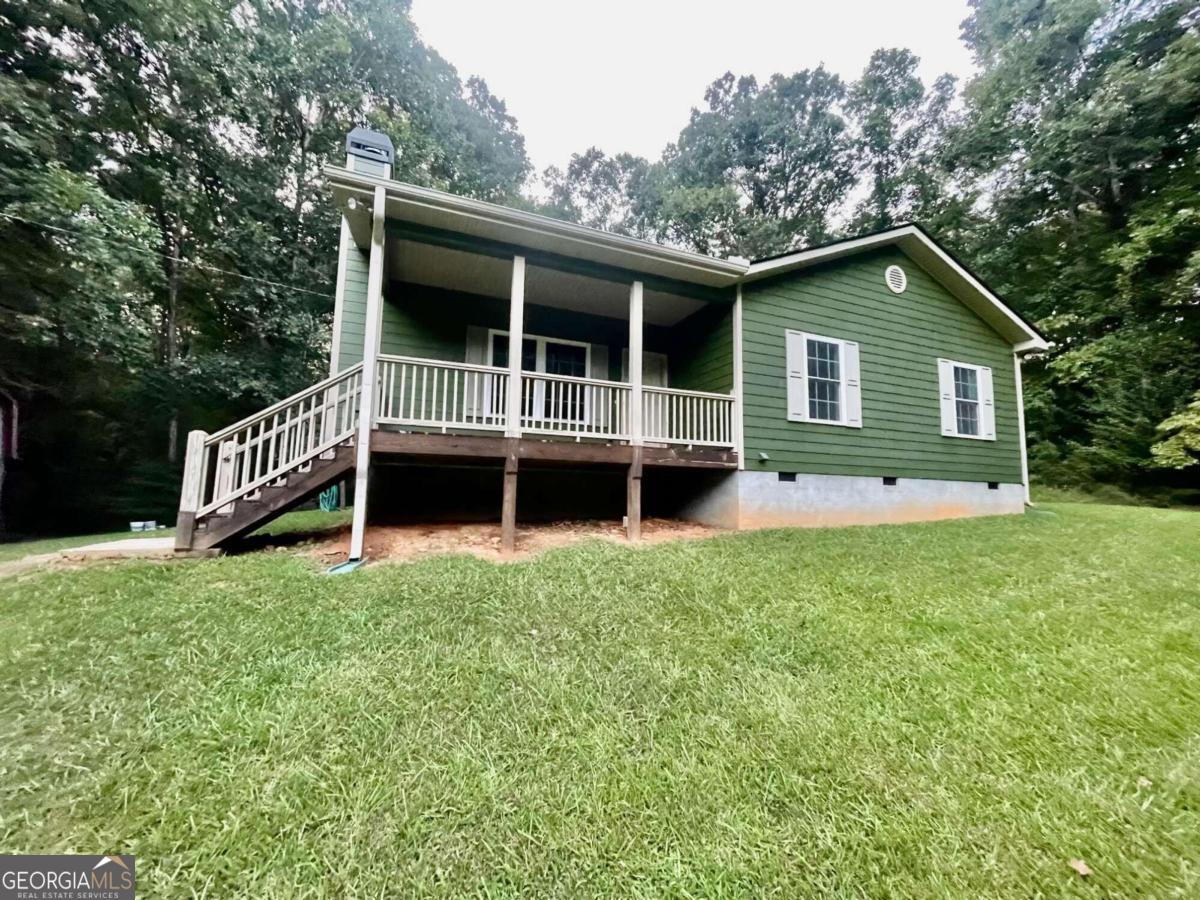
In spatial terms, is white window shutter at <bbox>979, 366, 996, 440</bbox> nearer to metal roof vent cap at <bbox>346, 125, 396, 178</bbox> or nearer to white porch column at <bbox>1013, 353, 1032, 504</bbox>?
white porch column at <bbox>1013, 353, 1032, 504</bbox>

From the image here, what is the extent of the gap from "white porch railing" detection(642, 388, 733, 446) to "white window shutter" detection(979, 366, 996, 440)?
5642 millimetres

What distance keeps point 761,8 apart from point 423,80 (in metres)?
13.0

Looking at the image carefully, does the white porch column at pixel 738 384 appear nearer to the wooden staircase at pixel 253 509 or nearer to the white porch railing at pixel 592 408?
the white porch railing at pixel 592 408

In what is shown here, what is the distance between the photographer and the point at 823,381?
27.3 ft

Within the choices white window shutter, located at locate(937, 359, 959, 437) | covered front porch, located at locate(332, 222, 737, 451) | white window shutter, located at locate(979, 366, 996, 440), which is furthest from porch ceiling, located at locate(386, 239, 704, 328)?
white window shutter, located at locate(979, 366, 996, 440)

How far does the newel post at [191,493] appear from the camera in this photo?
5051 mm

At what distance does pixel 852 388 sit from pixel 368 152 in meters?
8.18

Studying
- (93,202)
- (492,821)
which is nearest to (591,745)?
(492,821)

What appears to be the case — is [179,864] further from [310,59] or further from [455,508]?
[310,59]

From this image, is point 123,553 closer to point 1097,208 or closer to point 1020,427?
point 1020,427

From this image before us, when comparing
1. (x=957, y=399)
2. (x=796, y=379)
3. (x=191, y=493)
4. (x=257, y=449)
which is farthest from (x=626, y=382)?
(x=957, y=399)

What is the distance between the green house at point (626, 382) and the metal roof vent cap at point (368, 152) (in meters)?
0.03

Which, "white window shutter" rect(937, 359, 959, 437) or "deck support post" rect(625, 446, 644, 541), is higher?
"white window shutter" rect(937, 359, 959, 437)

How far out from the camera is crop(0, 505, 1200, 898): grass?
191 cm
